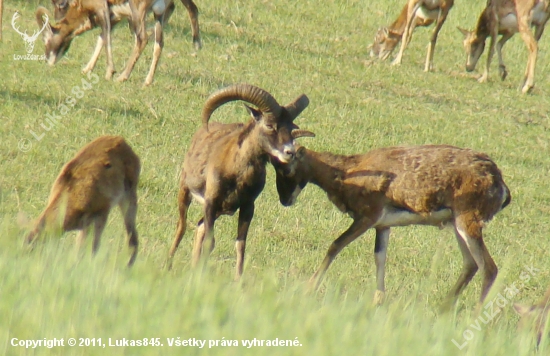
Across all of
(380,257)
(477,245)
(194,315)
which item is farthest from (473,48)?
(194,315)

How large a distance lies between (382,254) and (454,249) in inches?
68.4

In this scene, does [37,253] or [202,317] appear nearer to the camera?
[202,317]

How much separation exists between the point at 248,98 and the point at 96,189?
6.22 feet

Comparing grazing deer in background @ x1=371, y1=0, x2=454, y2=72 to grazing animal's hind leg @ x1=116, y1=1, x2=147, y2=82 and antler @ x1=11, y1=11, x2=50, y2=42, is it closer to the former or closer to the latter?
grazing animal's hind leg @ x1=116, y1=1, x2=147, y2=82

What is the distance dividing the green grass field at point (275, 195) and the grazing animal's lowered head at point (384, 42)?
431 mm

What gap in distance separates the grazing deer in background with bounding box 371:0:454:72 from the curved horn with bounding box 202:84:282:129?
41.4 feet

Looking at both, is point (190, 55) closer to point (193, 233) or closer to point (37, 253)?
point (193, 233)

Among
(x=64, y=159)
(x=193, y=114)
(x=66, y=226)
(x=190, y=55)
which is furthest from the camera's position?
(x=190, y=55)

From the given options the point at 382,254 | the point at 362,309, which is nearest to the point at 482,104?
the point at 382,254

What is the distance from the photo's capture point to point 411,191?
1040 centimetres

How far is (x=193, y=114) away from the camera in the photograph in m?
15.5

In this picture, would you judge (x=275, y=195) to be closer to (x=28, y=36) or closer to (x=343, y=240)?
(x=343, y=240)

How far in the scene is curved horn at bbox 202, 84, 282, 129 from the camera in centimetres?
999

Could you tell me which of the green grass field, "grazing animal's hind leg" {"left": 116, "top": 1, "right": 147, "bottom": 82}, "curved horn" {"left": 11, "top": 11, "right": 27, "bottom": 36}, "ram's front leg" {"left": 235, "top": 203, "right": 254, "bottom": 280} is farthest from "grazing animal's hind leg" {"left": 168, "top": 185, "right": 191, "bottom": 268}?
"curved horn" {"left": 11, "top": 11, "right": 27, "bottom": 36}
